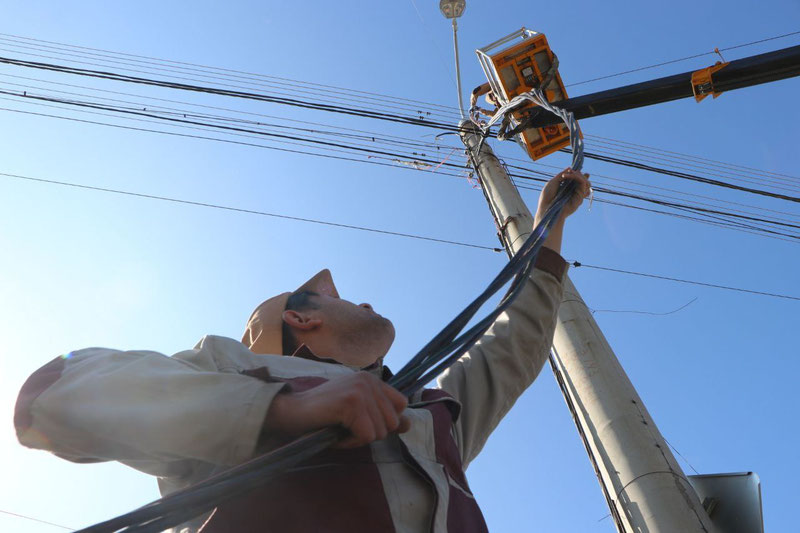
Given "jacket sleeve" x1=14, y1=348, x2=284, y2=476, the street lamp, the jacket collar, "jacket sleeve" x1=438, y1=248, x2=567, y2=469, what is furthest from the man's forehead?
the street lamp

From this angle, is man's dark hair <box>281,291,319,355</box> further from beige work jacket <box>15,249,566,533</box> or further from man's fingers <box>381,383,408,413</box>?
man's fingers <box>381,383,408,413</box>

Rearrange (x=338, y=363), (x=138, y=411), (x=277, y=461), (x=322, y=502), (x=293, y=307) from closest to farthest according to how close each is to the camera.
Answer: (x=277, y=461)
(x=138, y=411)
(x=322, y=502)
(x=338, y=363)
(x=293, y=307)

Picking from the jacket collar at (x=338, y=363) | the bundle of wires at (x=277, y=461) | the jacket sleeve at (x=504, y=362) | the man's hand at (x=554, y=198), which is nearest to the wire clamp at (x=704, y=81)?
the man's hand at (x=554, y=198)

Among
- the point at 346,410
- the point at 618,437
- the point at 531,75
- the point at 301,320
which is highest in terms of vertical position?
the point at 531,75

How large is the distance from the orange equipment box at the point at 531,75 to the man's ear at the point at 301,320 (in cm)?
295

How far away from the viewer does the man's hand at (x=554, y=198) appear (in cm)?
262

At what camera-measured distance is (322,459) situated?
1.58 metres

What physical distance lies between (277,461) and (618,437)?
2056mm

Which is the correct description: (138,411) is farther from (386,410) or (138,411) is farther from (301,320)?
(301,320)

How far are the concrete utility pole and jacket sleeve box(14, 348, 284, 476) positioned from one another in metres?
1.85

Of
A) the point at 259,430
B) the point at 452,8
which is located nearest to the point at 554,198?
the point at 259,430

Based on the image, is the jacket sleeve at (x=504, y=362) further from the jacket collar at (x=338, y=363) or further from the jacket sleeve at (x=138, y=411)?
the jacket sleeve at (x=138, y=411)

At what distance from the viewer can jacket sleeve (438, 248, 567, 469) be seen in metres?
2.23

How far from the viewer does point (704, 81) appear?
4.57 meters
